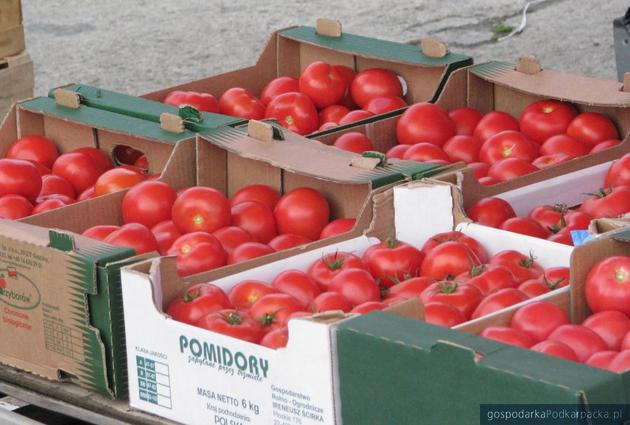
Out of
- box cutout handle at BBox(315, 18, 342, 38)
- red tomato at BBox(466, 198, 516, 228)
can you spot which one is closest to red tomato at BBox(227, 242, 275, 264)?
red tomato at BBox(466, 198, 516, 228)

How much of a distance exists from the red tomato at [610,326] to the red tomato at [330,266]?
55 cm

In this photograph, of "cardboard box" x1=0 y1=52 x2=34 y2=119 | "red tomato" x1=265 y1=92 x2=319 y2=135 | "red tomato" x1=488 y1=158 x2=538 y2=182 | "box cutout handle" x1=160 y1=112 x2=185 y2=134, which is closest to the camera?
"red tomato" x1=488 y1=158 x2=538 y2=182

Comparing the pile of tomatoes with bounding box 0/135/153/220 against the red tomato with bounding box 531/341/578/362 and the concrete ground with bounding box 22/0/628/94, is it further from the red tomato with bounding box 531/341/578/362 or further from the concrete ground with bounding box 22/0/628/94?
the concrete ground with bounding box 22/0/628/94

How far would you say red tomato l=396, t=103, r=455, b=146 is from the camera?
330 cm

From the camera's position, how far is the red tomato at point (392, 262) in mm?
2504

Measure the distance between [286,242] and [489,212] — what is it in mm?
448

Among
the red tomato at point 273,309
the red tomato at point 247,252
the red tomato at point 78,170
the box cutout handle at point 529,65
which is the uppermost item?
the box cutout handle at point 529,65

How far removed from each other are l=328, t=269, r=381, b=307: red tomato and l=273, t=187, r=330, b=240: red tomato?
402mm

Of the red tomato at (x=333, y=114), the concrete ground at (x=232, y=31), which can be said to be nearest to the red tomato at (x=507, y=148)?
the red tomato at (x=333, y=114)

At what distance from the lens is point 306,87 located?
370 centimetres

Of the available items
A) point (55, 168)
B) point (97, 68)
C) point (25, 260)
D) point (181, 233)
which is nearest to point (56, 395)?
point (25, 260)

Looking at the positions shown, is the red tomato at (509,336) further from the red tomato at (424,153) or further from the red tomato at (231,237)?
the red tomato at (424,153)

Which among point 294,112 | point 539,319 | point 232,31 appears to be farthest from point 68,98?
point 232,31

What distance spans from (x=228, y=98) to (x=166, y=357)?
158cm
